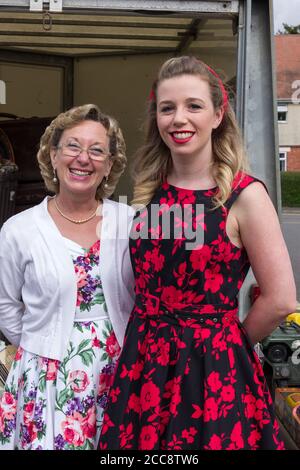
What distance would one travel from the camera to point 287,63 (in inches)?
1302

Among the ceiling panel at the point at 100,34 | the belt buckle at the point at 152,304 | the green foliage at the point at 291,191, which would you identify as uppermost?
the green foliage at the point at 291,191

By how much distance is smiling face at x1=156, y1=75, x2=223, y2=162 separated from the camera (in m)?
1.80

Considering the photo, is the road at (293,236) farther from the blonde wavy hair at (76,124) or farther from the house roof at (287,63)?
the house roof at (287,63)

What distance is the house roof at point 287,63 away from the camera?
100ft

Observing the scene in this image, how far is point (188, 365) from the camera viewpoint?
1.82 metres

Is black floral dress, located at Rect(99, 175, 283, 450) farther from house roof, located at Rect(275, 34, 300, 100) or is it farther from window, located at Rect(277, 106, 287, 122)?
house roof, located at Rect(275, 34, 300, 100)

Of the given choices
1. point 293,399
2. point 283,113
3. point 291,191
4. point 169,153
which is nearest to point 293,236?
point 293,399

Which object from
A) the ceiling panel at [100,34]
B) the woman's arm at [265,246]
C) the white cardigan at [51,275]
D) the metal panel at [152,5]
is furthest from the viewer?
the ceiling panel at [100,34]

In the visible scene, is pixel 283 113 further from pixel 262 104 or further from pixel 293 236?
pixel 262 104

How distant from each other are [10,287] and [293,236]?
40.9ft

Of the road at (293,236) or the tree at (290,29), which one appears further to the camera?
the tree at (290,29)

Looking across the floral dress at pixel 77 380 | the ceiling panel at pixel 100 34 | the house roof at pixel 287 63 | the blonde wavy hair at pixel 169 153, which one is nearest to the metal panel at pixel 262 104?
the blonde wavy hair at pixel 169 153

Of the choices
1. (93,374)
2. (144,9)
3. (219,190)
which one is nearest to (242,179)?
(219,190)

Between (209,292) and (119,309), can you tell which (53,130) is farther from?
(209,292)
